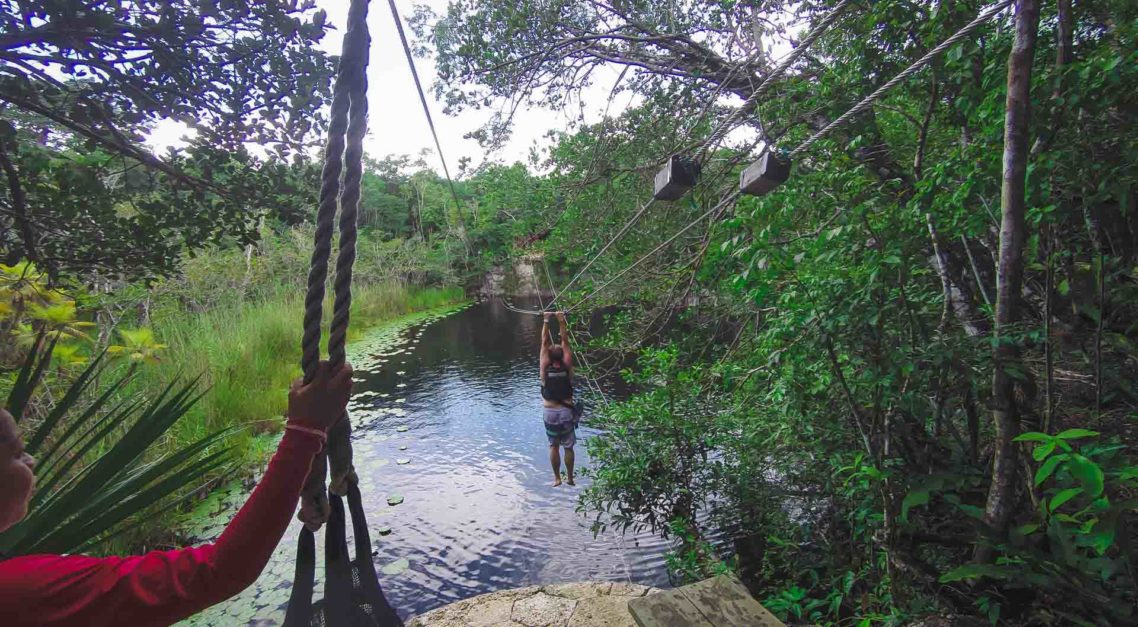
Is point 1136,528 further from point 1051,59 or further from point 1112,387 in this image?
point 1051,59

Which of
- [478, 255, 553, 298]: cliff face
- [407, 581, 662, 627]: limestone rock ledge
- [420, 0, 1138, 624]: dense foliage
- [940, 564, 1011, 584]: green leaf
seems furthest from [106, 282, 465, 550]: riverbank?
[478, 255, 553, 298]: cliff face

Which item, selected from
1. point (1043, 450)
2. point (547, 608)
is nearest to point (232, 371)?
point (547, 608)

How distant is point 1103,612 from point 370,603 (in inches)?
95.3

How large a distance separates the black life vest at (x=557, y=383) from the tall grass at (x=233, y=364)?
2.39m

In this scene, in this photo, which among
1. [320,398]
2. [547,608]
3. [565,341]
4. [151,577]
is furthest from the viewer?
[565,341]

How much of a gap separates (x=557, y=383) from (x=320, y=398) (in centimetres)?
394

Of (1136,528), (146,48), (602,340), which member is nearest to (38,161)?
(146,48)

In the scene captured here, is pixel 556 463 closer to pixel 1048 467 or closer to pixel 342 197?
pixel 1048 467

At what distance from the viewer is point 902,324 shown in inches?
92.1

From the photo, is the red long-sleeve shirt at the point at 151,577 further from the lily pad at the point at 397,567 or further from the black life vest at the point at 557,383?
the black life vest at the point at 557,383

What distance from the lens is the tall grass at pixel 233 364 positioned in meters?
5.09

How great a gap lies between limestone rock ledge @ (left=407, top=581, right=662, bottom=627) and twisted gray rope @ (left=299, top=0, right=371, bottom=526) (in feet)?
8.31

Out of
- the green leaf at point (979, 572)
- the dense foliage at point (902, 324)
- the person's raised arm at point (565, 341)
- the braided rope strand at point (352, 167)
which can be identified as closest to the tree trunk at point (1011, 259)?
the dense foliage at point (902, 324)

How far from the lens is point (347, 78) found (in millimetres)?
890
